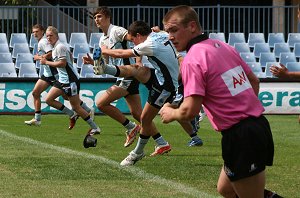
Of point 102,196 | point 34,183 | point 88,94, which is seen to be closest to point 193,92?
point 102,196

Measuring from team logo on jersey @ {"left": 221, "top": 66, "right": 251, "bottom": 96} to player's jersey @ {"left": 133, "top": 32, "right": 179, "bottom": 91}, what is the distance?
19.7 feet

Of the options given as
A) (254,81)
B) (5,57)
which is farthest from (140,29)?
(5,57)

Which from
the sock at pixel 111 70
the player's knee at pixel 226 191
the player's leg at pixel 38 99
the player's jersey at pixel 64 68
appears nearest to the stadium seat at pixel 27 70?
the player's leg at pixel 38 99

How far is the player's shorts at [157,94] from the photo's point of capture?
1334 cm

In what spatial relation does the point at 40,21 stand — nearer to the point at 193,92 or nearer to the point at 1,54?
the point at 1,54

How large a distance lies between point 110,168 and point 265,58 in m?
17.1

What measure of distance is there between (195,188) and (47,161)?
3.26 meters

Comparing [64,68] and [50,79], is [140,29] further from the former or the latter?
[50,79]

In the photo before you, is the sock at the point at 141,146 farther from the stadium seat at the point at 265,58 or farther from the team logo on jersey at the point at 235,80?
the stadium seat at the point at 265,58

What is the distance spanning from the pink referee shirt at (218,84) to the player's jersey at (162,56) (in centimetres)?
604

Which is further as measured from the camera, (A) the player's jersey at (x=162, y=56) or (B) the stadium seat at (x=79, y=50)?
(B) the stadium seat at (x=79, y=50)

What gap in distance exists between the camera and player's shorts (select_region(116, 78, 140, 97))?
15234 millimetres

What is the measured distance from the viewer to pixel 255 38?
29.8m

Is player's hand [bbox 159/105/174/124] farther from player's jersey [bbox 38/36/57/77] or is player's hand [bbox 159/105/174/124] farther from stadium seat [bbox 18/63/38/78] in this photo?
stadium seat [bbox 18/63/38/78]
